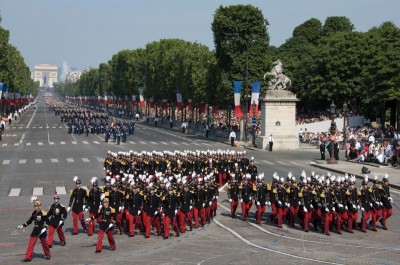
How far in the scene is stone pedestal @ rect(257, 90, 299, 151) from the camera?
214 feet

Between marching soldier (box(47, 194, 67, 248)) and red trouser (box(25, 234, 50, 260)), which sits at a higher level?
marching soldier (box(47, 194, 67, 248))

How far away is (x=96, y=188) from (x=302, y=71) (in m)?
86.3

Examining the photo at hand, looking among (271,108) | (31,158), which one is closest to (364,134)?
(271,108)

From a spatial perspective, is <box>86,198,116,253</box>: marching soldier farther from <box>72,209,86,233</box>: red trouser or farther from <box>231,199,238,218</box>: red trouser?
<box>231,199,238,218</box>: red trouser

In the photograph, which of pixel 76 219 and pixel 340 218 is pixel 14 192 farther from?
pixel 340 218

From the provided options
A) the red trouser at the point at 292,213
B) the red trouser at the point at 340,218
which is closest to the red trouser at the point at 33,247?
the red trouser at the point at 292,213

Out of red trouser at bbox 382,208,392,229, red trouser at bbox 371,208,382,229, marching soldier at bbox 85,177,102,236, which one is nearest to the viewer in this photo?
marching soldier at bbox 85,177,102,236

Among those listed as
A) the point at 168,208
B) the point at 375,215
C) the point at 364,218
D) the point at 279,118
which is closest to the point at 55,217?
the point at 168,208

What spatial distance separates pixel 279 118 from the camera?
215ft

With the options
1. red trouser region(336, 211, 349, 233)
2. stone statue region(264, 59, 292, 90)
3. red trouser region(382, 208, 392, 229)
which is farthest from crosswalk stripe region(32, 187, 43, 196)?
stone statue region(264, 59, 292, 90)

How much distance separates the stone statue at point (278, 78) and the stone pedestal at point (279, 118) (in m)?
0.54

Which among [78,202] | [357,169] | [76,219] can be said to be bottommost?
[357,169]

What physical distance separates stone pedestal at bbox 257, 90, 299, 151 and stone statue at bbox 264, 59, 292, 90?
54 cm

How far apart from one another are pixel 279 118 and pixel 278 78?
3325 millimetres
